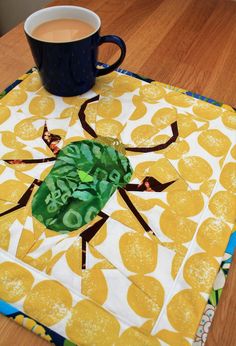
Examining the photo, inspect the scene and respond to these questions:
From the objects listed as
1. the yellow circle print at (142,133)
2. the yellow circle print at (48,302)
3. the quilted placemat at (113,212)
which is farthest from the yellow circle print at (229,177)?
the yellow circle print at (48,302)

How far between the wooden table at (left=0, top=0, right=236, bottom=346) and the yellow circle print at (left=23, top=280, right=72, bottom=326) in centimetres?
34

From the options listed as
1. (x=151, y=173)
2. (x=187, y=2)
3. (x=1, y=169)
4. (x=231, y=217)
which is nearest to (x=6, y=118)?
(x=1, y=169)

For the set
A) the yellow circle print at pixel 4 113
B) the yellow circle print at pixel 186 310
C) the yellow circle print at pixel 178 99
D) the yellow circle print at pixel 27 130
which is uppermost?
the yellow circle print at pixel 4 113

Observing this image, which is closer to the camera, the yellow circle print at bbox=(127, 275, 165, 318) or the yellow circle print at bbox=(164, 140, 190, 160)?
the yellow circle print at bbox=(127, 275, 165, 318)

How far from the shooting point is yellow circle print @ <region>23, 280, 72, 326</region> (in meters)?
0.29

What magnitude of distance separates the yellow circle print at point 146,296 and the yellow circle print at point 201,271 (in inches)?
1.3

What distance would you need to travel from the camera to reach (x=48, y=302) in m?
0.30

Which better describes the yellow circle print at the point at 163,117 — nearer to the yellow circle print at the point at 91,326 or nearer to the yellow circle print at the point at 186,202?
the yellow circle print at the point at 186,202

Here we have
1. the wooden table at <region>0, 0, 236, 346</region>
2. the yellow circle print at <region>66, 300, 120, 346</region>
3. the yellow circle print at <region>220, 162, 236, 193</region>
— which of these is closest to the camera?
the yellow circle print at <region>66, 300, 120, 346</region>

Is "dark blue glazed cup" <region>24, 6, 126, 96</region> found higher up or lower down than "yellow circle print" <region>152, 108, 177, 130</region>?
higher up

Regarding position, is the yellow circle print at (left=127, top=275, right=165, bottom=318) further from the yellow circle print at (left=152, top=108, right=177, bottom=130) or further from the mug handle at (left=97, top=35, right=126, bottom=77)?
the mug handle at (left=97, top=35, right=126, bottom=77)

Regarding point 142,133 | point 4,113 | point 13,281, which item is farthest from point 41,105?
point 13,281

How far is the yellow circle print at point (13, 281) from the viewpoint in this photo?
0.31m

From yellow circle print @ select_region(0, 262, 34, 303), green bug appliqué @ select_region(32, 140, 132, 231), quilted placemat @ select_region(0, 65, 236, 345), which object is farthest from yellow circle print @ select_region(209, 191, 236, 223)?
yellow circle print @ select_region(0, 262, 34, 303)
